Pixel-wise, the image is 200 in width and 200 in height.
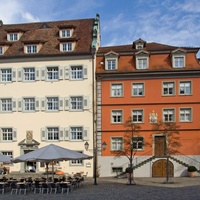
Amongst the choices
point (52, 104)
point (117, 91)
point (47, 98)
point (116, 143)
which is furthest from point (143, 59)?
point (47, 98)

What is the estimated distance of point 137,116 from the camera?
35.6 m

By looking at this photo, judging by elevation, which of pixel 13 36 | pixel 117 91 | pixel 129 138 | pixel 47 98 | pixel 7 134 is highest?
pixel 13 36

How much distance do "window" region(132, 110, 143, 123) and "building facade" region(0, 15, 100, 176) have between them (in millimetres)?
3989

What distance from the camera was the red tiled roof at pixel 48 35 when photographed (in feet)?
122

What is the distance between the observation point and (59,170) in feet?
116

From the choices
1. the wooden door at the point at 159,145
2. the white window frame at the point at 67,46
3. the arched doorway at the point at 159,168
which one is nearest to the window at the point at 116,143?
the wooden door at the point at 159,145

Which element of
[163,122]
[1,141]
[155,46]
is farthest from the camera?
[155,46]

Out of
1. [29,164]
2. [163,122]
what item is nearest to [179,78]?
[163,122]

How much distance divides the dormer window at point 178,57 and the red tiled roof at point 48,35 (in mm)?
7984

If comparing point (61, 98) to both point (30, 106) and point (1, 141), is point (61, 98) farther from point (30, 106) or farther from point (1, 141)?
point (1, 141)

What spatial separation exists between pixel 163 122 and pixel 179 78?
14.7ft

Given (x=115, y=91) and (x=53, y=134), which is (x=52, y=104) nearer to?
(x=53, y=134)

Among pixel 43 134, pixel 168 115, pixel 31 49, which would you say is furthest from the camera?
pixel 31 49

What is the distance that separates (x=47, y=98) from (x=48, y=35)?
7335 millimetres
